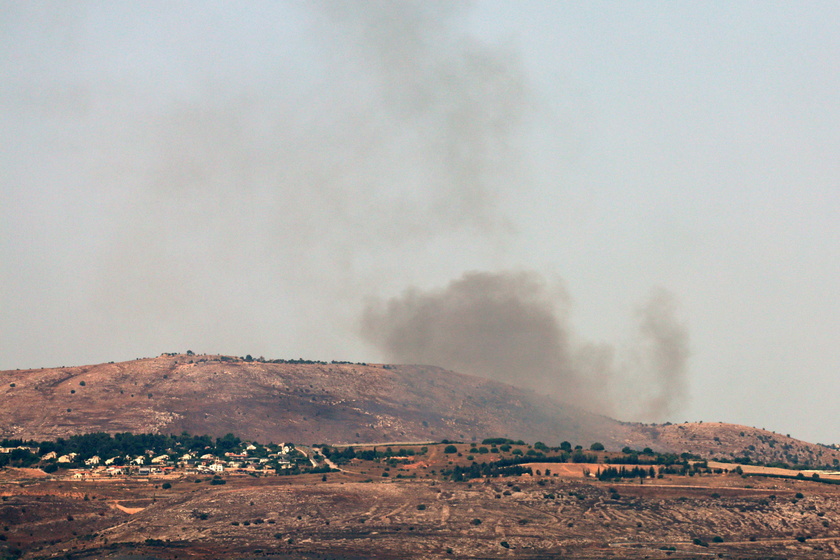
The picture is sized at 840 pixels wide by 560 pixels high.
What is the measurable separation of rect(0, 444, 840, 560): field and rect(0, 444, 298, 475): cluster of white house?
15.1 meters

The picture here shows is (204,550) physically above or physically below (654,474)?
below

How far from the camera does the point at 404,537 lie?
12488cm

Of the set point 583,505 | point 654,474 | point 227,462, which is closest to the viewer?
point 583,505

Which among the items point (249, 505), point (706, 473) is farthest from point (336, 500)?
point (706, 473)

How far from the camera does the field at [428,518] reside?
119125 millimetres

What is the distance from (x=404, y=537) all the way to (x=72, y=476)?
65.7 m

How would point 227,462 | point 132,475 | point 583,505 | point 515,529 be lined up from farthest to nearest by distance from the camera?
point 227,462 < point 132,475 < point 583,505 < point 515,529

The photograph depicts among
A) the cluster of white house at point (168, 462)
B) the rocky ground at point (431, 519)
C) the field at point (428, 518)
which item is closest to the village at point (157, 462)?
the cluster of white house at point (168, 462)

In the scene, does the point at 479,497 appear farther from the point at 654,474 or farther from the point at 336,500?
the point at 654,474

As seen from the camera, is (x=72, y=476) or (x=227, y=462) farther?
(x=227, y=462)

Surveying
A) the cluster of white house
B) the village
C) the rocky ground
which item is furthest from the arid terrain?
the cluster of white house

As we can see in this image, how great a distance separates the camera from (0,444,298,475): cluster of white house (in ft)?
559

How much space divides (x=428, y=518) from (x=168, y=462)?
7140 centimetres

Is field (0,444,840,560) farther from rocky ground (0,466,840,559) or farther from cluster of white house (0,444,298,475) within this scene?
cluster of white house (0,444,298,475)
